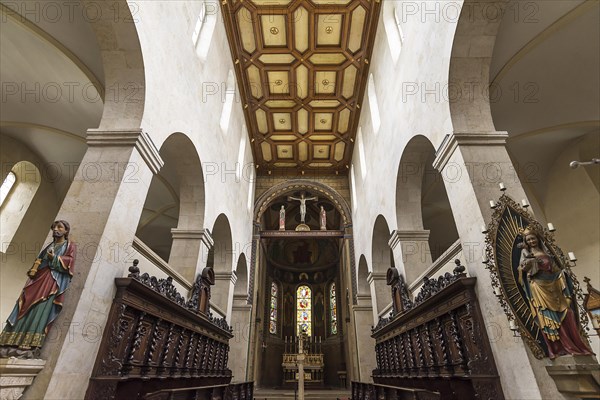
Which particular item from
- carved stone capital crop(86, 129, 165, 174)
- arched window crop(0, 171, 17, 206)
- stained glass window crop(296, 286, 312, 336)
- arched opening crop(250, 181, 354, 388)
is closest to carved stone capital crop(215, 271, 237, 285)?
arched opening crop(250, 181, 354, 388)

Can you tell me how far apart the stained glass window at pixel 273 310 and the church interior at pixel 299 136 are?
270 inches

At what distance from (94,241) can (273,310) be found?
1801 centimetres

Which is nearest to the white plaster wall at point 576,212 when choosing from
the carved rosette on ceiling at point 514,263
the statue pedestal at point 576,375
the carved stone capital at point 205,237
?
the carved rosette on ceiling at point 514,263

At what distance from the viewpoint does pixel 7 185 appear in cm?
952

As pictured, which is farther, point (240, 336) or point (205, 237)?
point (240, 336)

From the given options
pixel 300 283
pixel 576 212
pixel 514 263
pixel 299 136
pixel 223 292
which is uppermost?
pixel 299 136

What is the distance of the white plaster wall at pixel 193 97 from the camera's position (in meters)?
5.46

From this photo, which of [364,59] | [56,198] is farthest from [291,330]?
[364,59]

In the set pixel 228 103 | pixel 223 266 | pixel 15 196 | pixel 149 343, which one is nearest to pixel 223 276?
pixel 223 266

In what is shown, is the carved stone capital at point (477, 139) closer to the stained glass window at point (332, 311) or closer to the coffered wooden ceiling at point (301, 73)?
→ the coffered wooden ceiling at point (301, 73)

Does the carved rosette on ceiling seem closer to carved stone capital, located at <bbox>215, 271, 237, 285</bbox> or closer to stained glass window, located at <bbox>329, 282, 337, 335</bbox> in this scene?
carved stone capital, located at <bbox>215, 271, 237, 285</bbox>

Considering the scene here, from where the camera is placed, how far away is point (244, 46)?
438 inches

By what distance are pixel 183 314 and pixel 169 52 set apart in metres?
4.71

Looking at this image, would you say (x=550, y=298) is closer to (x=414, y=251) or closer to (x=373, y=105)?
(x=414, y=251)
